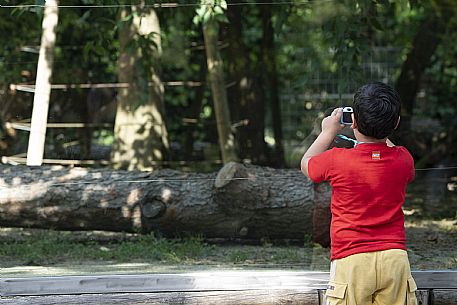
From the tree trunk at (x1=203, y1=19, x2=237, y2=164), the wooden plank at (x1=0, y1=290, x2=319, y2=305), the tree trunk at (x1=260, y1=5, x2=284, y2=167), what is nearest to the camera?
the wooden plank at (x1=0, y1=290, x2=319, y2=305)

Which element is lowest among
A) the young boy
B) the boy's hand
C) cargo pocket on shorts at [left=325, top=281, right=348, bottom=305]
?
cargo pocket on shorts at [left=325, top=281, right=348, bottom=305]

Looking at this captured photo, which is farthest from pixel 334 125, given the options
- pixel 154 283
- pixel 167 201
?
pixel 167 201

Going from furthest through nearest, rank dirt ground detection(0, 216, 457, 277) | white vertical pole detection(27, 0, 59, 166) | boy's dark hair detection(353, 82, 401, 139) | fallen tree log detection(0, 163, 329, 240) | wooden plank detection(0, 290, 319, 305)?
fallen tree log detection(0, 163, 329, 240)
white vertical pole detection(27, 0, 59, 166)
dirt ground detection(0, 216, 457, 277)
wooden plank detection(0, 290, 319, 305)
boy's dark hair detection(353, 82, 401, 139)

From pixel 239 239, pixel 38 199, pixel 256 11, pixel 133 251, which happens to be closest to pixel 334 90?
pixel 256 11

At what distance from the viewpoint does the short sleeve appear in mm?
3094

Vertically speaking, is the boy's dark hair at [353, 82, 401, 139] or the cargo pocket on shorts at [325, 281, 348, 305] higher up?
the boy's dark hair at [353, 82, 401, 139]

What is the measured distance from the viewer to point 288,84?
658 cm

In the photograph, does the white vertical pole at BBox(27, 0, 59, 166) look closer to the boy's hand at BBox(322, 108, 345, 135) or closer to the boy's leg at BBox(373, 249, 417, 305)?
the boy's hand at BBox(322, 108, 345, 135)

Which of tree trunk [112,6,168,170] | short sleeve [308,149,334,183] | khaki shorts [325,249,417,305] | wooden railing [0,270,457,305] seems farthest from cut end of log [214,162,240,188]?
khaki shorts [325,249,417,305]

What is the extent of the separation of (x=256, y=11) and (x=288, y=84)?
1.66 m

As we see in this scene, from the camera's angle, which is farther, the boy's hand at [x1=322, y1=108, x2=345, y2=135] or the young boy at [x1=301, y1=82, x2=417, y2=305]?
the boy's hand at [x1=322, y1=108, x2=345, y2=135]

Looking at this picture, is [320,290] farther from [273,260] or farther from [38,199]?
[38,199]

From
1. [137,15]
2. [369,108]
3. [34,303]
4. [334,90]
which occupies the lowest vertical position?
[34,303]

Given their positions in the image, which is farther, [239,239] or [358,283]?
[239,239]
